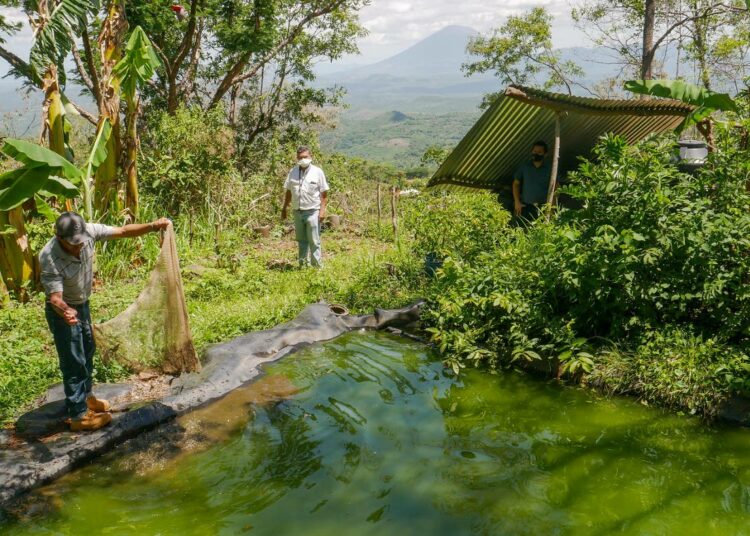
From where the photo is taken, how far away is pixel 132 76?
26.7 ft

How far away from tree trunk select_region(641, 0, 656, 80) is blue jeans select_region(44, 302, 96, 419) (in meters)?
14.7

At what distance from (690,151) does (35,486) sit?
7.89 meters

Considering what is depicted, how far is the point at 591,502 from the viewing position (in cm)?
407

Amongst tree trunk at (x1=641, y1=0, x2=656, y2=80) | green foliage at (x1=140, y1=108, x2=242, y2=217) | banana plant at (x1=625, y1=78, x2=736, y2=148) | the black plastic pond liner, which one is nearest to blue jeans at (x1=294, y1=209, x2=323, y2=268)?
the black plastic pond liner

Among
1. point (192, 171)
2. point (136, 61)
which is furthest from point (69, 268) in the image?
point (192, 171)

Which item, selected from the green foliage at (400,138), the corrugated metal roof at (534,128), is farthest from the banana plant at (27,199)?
the green foliage at (400,138)

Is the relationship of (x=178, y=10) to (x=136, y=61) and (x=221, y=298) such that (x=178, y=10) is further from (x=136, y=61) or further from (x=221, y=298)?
(x=221, y=298)

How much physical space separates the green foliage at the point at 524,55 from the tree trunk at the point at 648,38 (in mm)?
3407

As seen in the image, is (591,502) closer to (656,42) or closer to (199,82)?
(199,82)

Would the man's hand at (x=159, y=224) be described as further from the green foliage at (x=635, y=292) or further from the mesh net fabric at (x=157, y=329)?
the green foliage at (x=635, y=292)

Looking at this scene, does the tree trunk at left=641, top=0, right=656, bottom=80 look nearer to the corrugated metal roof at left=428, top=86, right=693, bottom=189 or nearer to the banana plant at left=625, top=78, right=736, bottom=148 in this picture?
the corrugated metal roof at left=428, top=86, right=693, bottom=189

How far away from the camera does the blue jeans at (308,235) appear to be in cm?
886

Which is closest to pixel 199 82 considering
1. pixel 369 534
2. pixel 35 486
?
pixel 35 486

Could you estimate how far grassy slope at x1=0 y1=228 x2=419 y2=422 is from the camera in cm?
554
